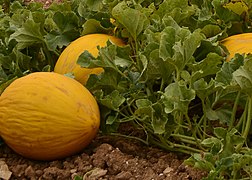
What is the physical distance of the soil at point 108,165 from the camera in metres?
2.43

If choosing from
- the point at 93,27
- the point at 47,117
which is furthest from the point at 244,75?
the point at 93,27

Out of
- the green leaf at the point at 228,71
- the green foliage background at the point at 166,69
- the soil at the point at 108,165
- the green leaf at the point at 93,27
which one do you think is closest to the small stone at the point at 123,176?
the soil at the point at 108,165

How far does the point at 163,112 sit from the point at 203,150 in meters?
0.21

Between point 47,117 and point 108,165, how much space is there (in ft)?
0.92

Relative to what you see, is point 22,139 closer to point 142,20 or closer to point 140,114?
point 140,114

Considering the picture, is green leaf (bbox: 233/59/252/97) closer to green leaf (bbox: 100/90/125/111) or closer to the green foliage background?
the green foliage background

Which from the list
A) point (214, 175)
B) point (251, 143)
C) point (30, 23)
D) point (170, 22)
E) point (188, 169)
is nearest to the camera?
point (214, 175)

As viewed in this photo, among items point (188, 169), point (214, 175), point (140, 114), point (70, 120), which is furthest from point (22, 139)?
point (214, 175)

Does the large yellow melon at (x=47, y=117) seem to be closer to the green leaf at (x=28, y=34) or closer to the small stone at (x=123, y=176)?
the small stone at (x=123, y=176)

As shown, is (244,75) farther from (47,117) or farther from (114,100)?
(47,117)

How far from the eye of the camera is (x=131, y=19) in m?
2.72

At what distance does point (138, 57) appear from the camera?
2717 mm

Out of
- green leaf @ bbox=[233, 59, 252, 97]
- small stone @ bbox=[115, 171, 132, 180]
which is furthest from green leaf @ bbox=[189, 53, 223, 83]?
small stone @ bbox=[115, 171, 132, 180]

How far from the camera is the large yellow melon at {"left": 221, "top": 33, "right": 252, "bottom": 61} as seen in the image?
9.19ft
